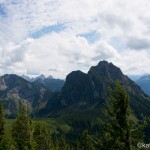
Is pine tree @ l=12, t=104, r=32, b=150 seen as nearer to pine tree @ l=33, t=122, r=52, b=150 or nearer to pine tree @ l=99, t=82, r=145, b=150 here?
pine tree @ l=33, t=122, r=52, b=150

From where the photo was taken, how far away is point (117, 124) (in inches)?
1262

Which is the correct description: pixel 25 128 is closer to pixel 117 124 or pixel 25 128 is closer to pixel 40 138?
pixel 40 138

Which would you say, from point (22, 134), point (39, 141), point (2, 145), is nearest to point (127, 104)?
point (2, 145)

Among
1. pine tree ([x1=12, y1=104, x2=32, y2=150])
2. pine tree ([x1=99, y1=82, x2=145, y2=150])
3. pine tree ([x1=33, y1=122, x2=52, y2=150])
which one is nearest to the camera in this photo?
pine tree ([x1=99, y1=82, x2=145, y2=150])

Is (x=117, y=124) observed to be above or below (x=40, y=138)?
above

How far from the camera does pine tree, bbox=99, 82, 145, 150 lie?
104 ft

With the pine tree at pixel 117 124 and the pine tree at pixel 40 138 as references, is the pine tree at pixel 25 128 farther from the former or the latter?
the pine tree at pixel 117 124

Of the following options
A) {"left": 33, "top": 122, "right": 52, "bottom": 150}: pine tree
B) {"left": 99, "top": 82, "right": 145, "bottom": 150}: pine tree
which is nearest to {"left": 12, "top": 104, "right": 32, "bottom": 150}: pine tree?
{"left": 33, "top": 122, "right": 52, "bottom": 150}: pine tree

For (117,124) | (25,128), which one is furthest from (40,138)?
(117,124)

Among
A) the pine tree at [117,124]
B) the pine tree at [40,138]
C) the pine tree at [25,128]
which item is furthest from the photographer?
the pine tree at [40,138]

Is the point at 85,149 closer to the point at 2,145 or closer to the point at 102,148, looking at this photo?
the point at 2,145

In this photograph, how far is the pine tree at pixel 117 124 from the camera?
31.7 m

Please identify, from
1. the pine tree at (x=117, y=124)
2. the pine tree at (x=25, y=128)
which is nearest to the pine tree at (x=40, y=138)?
the pine tree at (x=25, y=128)

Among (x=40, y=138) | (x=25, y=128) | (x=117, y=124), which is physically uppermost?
(x=117, y=124)
